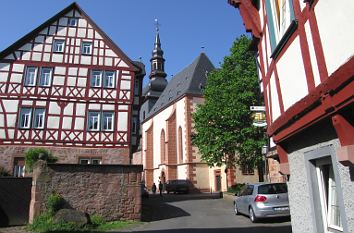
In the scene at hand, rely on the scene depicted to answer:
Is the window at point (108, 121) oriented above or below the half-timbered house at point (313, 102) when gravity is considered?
above

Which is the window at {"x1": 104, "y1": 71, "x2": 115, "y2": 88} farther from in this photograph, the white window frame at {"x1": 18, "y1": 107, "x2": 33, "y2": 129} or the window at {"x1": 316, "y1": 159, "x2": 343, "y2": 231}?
the window at {"x1": 316, "y1": 159, "x2": 343, "y2": 231}

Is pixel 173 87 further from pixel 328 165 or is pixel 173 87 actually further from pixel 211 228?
pixel 328 165

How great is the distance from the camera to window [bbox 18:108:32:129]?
22.7m

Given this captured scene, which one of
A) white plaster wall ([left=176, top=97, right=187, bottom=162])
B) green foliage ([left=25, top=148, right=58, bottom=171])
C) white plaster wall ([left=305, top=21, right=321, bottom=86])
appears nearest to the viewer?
white plaster wall ([left=305, top=21, right=321, bottom=86])

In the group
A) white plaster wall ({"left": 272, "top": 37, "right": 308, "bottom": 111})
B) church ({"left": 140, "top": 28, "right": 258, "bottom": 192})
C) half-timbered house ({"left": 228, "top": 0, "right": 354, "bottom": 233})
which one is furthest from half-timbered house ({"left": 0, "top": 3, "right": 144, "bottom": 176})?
white plaster wall ({"left": 272, "top": 37, "right": 308, "bottom": 111})

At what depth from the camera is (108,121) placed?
77.8 ft

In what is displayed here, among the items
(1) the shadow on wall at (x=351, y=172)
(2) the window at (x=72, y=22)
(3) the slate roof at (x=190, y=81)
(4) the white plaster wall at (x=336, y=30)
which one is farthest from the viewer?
(3) the slate roof at (x=190, y=81)

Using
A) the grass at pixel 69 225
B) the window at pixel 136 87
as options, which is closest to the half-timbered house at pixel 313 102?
the grass at pixel 69 225

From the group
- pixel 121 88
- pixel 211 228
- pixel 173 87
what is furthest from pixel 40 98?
pixel 173 87

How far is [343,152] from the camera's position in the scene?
12.8 feet

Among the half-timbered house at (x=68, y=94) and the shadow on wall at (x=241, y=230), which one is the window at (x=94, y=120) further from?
the shadow on wall at (x=241, y=230)

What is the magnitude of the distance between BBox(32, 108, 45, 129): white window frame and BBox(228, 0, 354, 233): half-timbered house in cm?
1837

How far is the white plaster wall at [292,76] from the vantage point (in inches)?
206

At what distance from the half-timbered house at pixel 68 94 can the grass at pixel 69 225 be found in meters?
8.44
